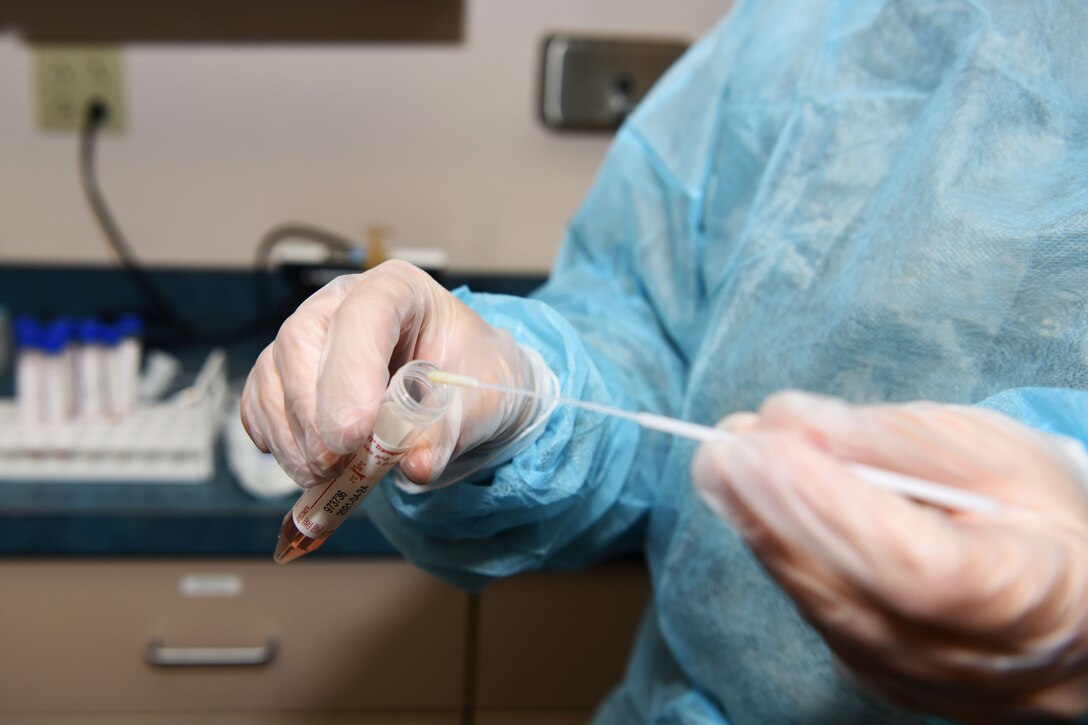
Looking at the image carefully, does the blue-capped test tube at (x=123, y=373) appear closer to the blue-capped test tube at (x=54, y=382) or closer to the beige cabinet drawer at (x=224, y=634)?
the blue-capped test tube at (x=54, y=382)

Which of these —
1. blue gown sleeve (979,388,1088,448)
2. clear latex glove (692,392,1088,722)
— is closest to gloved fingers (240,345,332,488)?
clear latex glove (692,392,1088,722)

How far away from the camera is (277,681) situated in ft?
3.15

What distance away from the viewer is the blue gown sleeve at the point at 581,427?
546 millimetres

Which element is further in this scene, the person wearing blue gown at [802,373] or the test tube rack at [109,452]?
the test tube rack at [109,452]

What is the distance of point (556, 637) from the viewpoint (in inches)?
39.0

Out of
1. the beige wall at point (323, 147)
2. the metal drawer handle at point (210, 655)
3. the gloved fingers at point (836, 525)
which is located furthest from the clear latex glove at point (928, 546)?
the beige wall at point (323, 147)

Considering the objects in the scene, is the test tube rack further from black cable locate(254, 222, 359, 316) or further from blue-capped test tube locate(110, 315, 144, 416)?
black cable locate(254, 222, 359, 316)

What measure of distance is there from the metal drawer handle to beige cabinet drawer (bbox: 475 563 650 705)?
24 cm

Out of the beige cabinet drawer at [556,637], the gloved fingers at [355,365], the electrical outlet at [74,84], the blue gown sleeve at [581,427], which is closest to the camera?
→ the gloved fingers at [355,365]

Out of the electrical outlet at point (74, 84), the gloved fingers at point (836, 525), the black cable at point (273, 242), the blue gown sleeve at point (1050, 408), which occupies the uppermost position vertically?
the electrical outlet at point (74, 84)

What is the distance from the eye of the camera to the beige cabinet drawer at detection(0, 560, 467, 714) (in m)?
0.90

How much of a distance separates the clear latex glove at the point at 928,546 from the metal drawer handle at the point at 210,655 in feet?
2.40

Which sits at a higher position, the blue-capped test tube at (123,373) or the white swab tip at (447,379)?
the white swab tip at (447,379)

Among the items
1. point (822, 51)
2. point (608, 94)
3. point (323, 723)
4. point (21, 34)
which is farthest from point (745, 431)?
point (21, 34)
